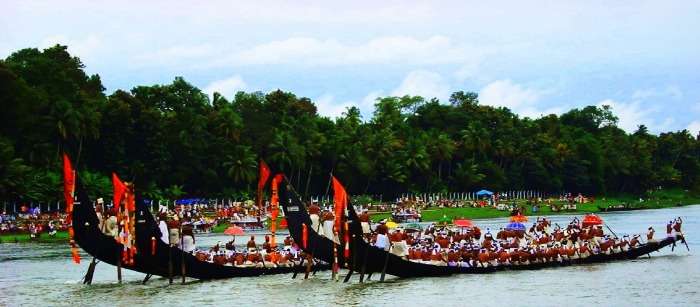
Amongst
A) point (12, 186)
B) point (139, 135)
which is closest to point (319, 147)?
point (139, 135)

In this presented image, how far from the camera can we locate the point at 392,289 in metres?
40.6

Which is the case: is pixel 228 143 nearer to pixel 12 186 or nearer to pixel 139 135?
pixel 139 135

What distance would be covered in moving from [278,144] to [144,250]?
72885mm

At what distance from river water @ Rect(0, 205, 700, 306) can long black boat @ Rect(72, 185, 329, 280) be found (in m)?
0.54

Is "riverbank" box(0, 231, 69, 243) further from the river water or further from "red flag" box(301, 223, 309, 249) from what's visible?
"red flag" box(301, 223, 309, 249)

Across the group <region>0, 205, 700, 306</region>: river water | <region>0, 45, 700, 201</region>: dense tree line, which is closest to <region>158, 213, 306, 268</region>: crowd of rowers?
<region>0, 205, 700, 306</region>: river water

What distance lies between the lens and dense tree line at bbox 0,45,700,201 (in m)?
91.9

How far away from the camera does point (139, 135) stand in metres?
99.4

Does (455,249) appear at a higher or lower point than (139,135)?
lower

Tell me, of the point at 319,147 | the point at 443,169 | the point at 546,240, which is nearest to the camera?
the point at 546,240

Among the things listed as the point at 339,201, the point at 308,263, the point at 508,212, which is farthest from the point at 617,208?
the point at 339,201

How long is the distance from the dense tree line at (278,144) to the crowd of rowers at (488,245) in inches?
1618

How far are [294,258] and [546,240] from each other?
470 inches

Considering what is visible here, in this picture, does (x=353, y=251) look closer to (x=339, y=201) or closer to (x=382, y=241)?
(x=382, y=241)
